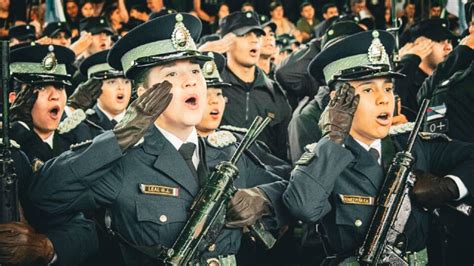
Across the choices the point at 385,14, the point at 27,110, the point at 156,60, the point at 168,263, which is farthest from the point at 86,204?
the point at 385,14


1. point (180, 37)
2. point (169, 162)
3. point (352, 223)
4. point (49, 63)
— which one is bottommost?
point (352, 223)

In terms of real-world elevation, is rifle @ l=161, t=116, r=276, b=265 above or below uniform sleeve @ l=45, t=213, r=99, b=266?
above

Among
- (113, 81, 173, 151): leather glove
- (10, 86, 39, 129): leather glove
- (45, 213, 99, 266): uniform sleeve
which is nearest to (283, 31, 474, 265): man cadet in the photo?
(113, 81, 173, 151): leather glove

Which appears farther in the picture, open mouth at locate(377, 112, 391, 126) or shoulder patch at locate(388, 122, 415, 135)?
shoulder patch at locate(388, 122, 415, 135)

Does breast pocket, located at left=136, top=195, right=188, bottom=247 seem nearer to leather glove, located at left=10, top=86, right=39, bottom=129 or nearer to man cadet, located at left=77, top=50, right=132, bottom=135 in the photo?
leather glove, located at left=10, top=86, right=39, bottom=129

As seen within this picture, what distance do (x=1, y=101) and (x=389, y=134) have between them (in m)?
2.45

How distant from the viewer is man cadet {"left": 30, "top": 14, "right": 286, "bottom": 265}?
457 cm

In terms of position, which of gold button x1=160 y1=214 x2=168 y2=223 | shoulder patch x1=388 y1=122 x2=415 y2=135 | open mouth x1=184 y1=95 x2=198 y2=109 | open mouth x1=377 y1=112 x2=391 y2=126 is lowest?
shoulder patch x1=388 y1=122 x2=415 y2=135

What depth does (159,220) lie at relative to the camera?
15.4 ft

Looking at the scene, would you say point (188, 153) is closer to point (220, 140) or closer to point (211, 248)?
point (220, 140)

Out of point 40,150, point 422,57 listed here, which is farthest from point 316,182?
point 422,57

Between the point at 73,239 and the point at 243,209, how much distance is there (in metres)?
1.01

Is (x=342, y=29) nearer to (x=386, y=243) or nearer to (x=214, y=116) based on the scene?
(x=214, y=116)

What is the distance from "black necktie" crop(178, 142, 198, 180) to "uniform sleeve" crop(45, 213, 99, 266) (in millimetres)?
756
